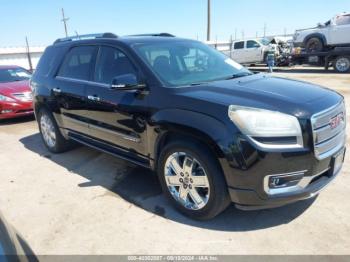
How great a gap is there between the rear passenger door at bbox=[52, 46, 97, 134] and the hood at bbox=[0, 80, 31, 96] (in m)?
3.86

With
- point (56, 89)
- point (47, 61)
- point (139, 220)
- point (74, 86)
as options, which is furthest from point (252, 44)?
point (139, 220)

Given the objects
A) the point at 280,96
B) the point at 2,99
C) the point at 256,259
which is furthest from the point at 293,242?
the point at 2,99

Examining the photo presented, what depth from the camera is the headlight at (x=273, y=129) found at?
2799mm

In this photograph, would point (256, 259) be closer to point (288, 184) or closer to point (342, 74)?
point (288, 184)

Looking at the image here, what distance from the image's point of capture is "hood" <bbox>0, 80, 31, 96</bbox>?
845 cm

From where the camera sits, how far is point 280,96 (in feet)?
10.1

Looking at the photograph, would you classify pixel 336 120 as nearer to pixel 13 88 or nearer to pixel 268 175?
pixel 268 175

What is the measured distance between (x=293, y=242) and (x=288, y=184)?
54 centimetres

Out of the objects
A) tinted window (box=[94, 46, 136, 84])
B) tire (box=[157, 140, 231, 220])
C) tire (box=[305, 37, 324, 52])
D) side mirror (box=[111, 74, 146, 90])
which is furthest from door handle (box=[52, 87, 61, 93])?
tire (box=[305, 37, 324, 52])

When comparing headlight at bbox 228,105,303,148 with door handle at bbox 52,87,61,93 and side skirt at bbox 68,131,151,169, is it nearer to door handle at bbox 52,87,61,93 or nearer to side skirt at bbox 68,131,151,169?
side skirt at bbox 68,131,151,169

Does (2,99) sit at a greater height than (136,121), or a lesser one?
lesser

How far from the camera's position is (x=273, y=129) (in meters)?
2.81

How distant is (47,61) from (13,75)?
4.63 m

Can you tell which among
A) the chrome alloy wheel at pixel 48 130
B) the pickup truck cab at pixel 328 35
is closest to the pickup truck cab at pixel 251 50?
the pickup truck cab at pixel 328 35
